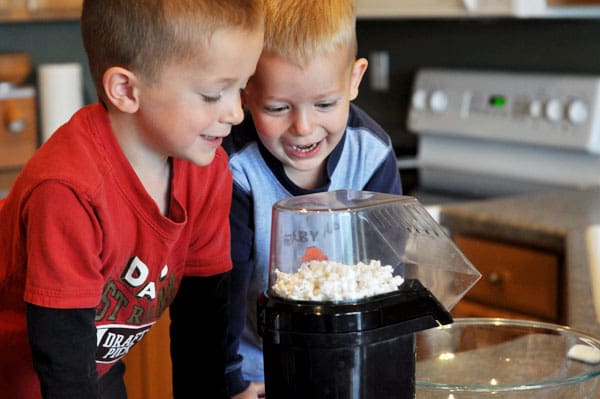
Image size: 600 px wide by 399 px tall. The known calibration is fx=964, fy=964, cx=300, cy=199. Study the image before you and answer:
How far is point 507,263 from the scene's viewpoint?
7.57 feet

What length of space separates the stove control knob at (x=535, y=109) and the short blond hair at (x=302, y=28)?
168 cm

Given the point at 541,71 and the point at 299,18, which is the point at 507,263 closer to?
the point at 541,71

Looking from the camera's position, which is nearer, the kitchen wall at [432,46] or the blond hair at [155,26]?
the blond hair at [155,26]

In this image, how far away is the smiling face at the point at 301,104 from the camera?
110 cm

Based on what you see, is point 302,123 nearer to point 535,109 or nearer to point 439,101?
point 535,109

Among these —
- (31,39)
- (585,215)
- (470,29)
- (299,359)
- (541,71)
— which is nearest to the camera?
(299,359)

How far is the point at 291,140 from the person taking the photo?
3.78 feet

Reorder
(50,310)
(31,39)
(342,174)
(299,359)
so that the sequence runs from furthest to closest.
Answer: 1. (31,39)
2. (342,174)
3. (50,310)
4. (299,359)

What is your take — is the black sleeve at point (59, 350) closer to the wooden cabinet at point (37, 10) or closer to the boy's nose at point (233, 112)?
the boy's nose at point (233, 112)

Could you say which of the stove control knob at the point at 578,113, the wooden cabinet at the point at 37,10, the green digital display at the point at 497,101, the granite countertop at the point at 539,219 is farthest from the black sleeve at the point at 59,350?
the wooden cabinet at the point at 37,10

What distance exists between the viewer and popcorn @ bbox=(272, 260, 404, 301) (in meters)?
0.72

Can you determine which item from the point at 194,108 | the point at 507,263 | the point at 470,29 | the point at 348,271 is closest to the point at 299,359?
the point at 348,271

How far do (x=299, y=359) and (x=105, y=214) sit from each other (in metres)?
0.28

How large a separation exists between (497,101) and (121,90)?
2011 mm
